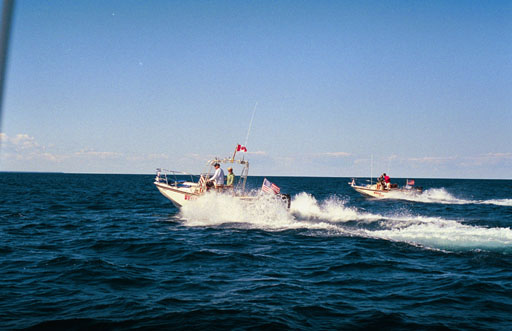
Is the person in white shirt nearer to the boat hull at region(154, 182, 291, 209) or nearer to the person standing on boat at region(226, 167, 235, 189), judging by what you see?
the person standing on boat at region(226, 167, 235, 189)

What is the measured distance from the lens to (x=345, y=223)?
18.1 metres

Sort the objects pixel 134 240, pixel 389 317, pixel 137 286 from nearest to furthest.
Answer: pixel 389 317 → pixel 137 286 → pixel 134 240

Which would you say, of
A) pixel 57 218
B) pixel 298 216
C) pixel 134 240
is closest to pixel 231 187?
pixel 298 216

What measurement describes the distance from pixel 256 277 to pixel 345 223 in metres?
9.99

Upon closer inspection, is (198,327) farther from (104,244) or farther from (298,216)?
(298,216)

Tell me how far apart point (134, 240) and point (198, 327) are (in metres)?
8.39

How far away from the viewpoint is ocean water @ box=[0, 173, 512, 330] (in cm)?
649

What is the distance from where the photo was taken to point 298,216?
68.6ft

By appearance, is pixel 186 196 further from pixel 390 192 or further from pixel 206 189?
pixel 390 192

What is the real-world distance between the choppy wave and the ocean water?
123mm

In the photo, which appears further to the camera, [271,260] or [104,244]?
[104,244]

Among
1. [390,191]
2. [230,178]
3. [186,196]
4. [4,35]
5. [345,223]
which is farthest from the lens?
[390,191]

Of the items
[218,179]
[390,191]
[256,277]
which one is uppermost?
[218,179]

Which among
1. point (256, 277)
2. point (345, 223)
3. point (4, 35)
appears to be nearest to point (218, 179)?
point (345, 223)
